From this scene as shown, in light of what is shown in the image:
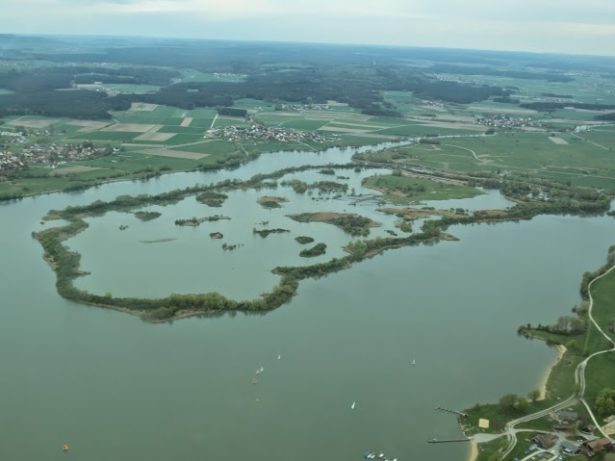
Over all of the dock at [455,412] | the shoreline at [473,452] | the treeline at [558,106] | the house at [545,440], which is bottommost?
the shoreline at [473,452]

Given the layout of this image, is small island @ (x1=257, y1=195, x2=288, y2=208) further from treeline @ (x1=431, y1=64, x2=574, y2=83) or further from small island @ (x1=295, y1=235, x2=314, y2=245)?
treeline @ (x1=431, y1=64, x2=574, y2=83)

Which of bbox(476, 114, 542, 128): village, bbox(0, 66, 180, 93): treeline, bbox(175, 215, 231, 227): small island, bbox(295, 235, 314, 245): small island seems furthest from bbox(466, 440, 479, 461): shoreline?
bbox(0, 66, 180, 93): treeline

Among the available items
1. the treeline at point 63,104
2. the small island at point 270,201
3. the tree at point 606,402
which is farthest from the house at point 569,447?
the treeline at point 63,104

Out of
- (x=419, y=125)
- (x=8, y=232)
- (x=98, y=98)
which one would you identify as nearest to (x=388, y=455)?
(x=8, y=232)

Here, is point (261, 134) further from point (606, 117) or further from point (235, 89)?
point (606, 117)

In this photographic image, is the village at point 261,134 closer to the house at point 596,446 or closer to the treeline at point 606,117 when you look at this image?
Answer: the treeline at point 606,117

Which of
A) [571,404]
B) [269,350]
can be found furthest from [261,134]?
[571,404]
